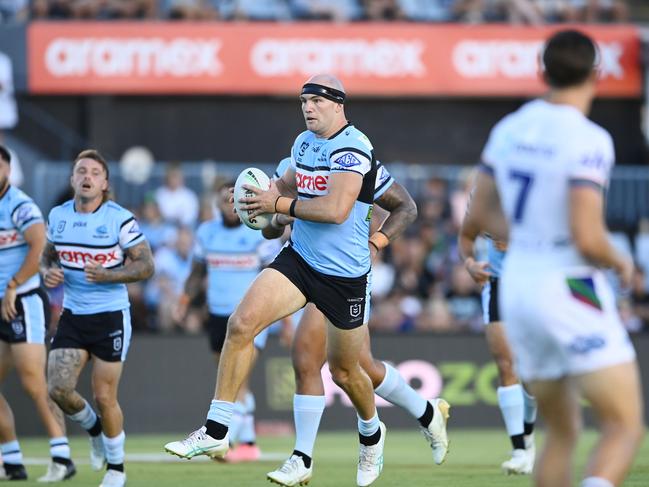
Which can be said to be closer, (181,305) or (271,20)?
(181,305)

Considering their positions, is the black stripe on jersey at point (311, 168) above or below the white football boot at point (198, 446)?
above

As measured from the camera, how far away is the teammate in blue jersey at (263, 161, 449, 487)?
9.13 meters

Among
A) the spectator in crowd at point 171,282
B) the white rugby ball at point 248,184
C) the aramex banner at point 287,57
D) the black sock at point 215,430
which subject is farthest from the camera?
the aramex banner at point 287,57

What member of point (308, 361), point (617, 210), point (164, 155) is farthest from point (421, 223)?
point (308, 361)

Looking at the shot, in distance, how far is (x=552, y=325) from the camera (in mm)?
5602

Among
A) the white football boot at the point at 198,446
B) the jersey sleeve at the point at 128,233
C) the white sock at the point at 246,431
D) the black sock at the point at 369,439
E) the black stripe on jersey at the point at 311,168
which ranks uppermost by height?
the black stripe on jersey at the point at 311,168

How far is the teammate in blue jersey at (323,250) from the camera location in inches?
328

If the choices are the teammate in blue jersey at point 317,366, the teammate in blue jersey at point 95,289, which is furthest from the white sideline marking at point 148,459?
the teammate in blue jersey at point 317,366

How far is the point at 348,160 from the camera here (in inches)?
336

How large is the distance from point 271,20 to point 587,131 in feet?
59.9

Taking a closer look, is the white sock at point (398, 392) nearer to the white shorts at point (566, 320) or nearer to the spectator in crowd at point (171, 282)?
the white shorts at point (566, 320)

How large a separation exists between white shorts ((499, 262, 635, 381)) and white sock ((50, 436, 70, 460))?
6.05 metres

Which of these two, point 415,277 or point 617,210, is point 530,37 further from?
point 415,277

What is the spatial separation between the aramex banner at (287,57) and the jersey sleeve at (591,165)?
1770 cm
